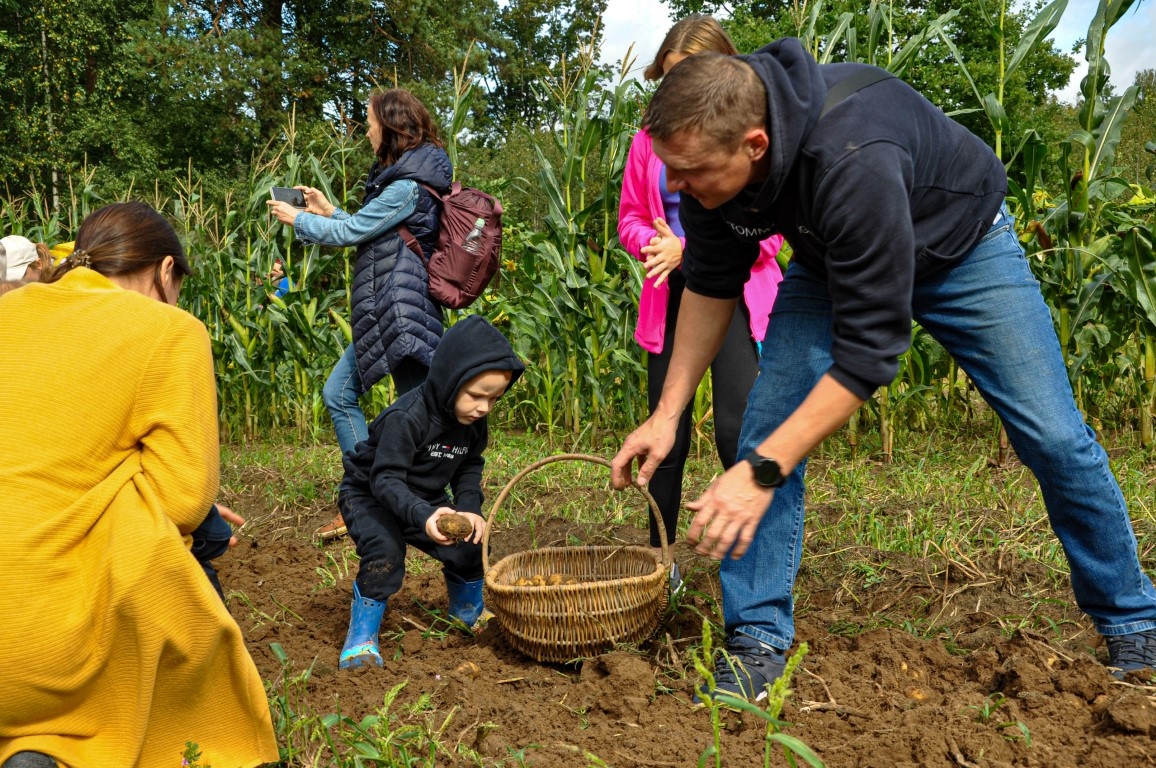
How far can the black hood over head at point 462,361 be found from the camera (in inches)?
122

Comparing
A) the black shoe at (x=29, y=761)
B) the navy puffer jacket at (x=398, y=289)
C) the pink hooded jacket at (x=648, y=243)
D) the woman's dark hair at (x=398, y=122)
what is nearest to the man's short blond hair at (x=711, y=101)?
the pink hooded jacket at (x=648, y=243)

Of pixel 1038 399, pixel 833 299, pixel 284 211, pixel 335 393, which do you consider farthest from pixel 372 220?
pixel 1038 399

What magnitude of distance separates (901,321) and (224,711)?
1845 millimetres

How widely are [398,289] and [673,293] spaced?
1.64 metres

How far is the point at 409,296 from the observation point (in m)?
4.59

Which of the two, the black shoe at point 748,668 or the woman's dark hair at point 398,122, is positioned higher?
the woman's dark hair at point 398,122

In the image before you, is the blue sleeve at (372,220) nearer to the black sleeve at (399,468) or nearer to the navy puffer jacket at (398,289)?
the navy puffer jacket at (398,289)

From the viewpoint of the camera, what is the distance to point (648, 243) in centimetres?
354

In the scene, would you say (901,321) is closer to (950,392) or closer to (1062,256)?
(1062,256)

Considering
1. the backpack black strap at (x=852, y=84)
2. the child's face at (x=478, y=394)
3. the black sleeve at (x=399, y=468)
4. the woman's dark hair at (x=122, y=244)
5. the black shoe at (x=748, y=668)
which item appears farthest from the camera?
the child's face at (x=478, y=394)

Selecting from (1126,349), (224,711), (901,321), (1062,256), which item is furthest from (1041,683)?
(1126,349)

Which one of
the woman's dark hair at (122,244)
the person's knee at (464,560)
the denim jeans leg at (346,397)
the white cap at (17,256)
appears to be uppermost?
the woman's dark hair at (122,244)

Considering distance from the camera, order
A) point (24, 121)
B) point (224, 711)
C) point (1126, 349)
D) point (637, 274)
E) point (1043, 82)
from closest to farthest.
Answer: point (224, 711), point (637, 274), point (1126, 349), point (24, 121), point (1043, 82)

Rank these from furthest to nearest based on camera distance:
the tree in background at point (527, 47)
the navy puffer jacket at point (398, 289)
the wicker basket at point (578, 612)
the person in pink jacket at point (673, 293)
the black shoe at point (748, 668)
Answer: the tree in background at point (527, 47) < the navy puffer jacket at point (398, 289) < the person in pink jacket at point (673, 293) < the wicker basket at point (578, 612) < the black shoe at point (748, 668)
